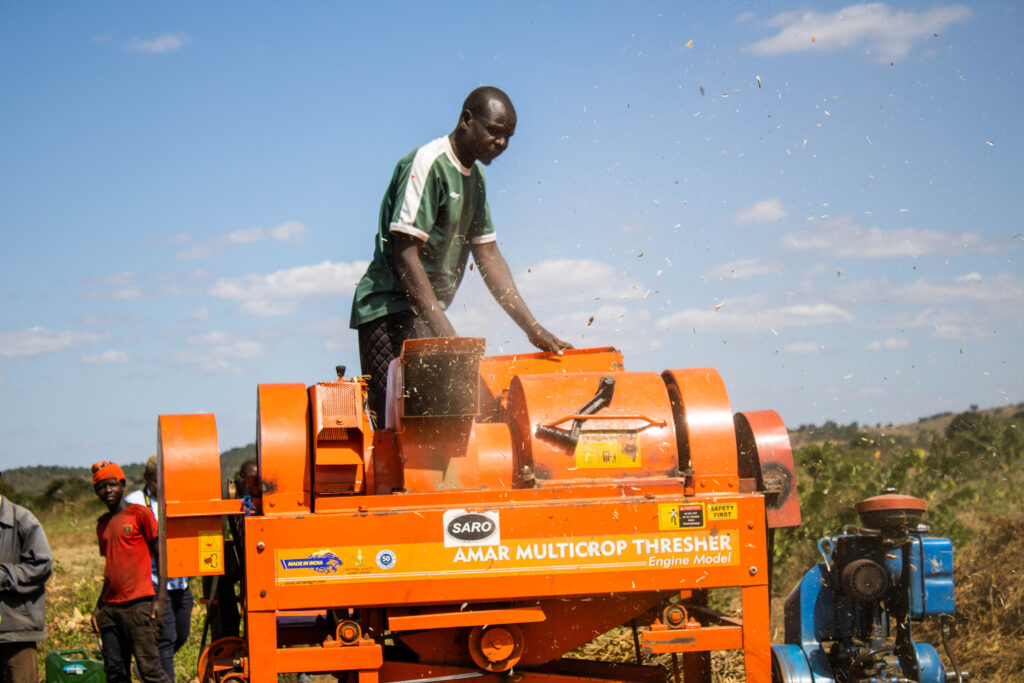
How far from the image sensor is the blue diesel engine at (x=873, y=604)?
192 inches

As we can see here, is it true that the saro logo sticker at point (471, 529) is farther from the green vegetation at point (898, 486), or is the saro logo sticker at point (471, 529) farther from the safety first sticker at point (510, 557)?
the green vegetation at point (898, 486)

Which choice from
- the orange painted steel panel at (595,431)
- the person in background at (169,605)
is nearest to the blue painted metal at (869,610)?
the orange painted steel panel at (595,431)

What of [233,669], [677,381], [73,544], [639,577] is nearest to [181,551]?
[233,669]

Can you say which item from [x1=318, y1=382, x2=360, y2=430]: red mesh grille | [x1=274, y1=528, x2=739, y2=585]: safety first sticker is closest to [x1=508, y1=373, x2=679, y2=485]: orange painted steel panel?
[x1=274, y1=528, x2=739, y2=585]: safety first sticker

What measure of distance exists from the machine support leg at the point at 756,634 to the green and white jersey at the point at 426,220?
7.02 ft

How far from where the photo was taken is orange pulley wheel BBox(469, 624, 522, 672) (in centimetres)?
405

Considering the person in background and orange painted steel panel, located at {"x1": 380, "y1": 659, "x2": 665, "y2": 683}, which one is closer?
orange painted steel panel, located at {"x1": 380, "y1": 659, "x2": 665, "y2": 683}

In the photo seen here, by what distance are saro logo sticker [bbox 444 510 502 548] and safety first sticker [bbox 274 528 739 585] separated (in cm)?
2

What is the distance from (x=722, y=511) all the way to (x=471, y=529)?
1.06 meters

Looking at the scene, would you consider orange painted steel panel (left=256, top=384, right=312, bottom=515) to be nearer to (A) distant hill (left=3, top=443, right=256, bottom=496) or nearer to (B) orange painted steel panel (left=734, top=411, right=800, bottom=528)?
(B) orange painted steel panel (left=734, top=411, right=800, bottom=528)

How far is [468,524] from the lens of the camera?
3.95 meters

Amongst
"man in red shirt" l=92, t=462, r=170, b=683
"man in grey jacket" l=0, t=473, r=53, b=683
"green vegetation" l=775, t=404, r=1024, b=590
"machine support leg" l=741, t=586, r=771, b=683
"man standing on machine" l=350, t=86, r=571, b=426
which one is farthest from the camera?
"green vegetation" l=775, t=404, r=1024, b=590

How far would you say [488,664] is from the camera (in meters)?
4.07

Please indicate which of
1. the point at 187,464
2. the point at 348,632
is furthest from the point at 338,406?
the point at 348,632
